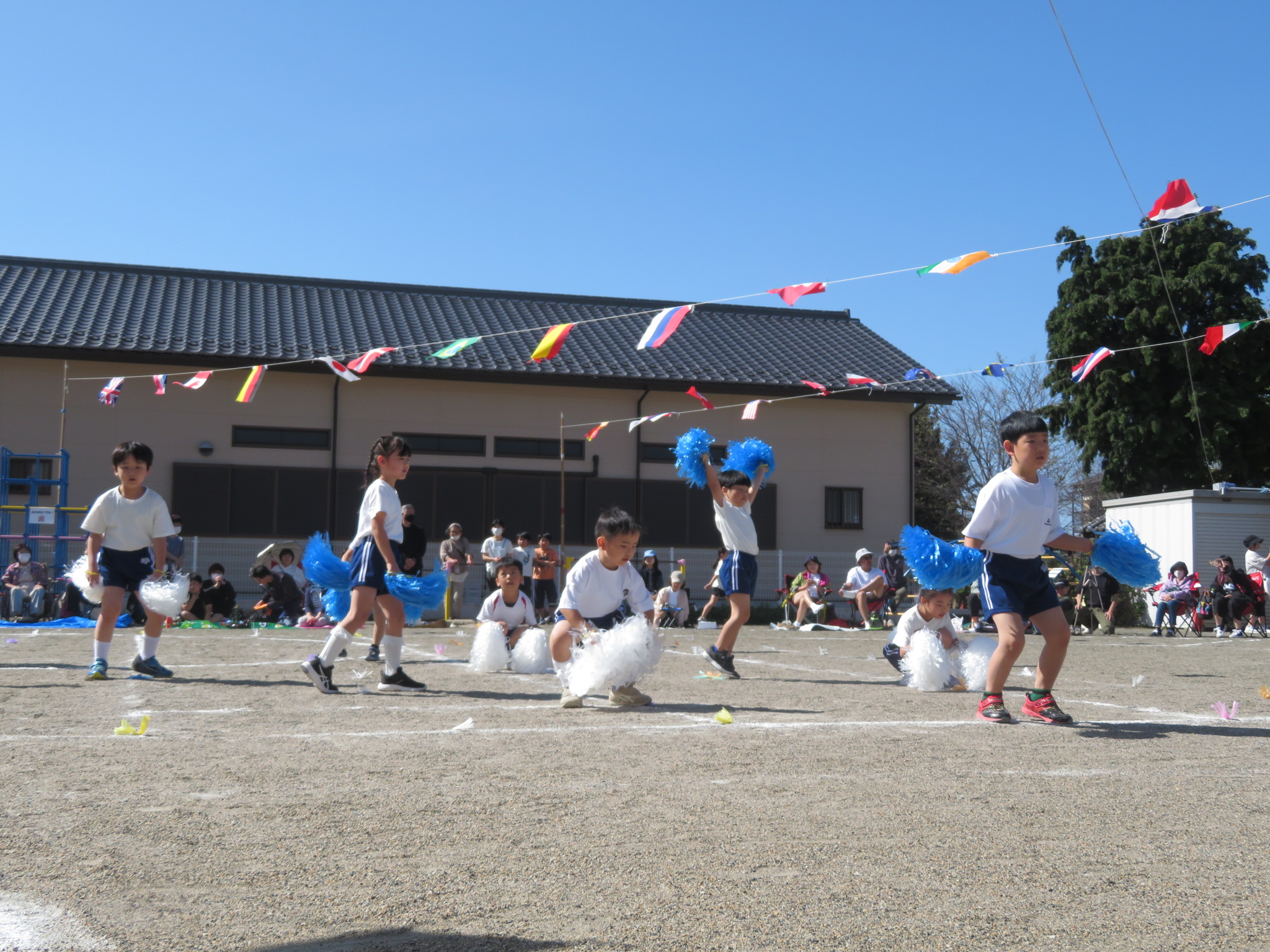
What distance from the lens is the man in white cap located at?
18.6 m

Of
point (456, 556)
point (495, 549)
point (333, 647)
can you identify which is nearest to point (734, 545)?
point (333, 647)

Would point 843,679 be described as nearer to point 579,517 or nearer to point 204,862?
point 204,862

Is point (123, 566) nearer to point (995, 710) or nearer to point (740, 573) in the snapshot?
point (740, 573)

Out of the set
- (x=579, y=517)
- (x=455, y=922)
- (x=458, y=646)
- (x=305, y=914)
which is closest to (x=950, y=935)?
(x=455, y=922)

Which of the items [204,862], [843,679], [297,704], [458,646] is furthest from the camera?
[458,646]

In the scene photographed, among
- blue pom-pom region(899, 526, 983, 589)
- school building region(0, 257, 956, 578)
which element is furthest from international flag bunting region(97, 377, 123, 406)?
blue pom-pom region(899, 526, 983, 589)

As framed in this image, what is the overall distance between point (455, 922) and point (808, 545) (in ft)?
73.9

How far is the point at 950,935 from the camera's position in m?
2.52

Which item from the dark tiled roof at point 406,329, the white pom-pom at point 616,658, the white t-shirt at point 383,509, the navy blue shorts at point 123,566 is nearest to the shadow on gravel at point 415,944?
the white pom-pom at point 616,658

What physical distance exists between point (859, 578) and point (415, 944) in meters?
17.2

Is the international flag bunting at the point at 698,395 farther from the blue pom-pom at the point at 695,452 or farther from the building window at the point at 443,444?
the blue pom-pom at the point at 695,452

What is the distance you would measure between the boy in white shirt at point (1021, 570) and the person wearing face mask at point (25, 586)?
14.6 metres

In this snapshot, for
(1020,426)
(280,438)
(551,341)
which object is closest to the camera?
(1020,426)

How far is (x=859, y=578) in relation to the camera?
19.1 m
